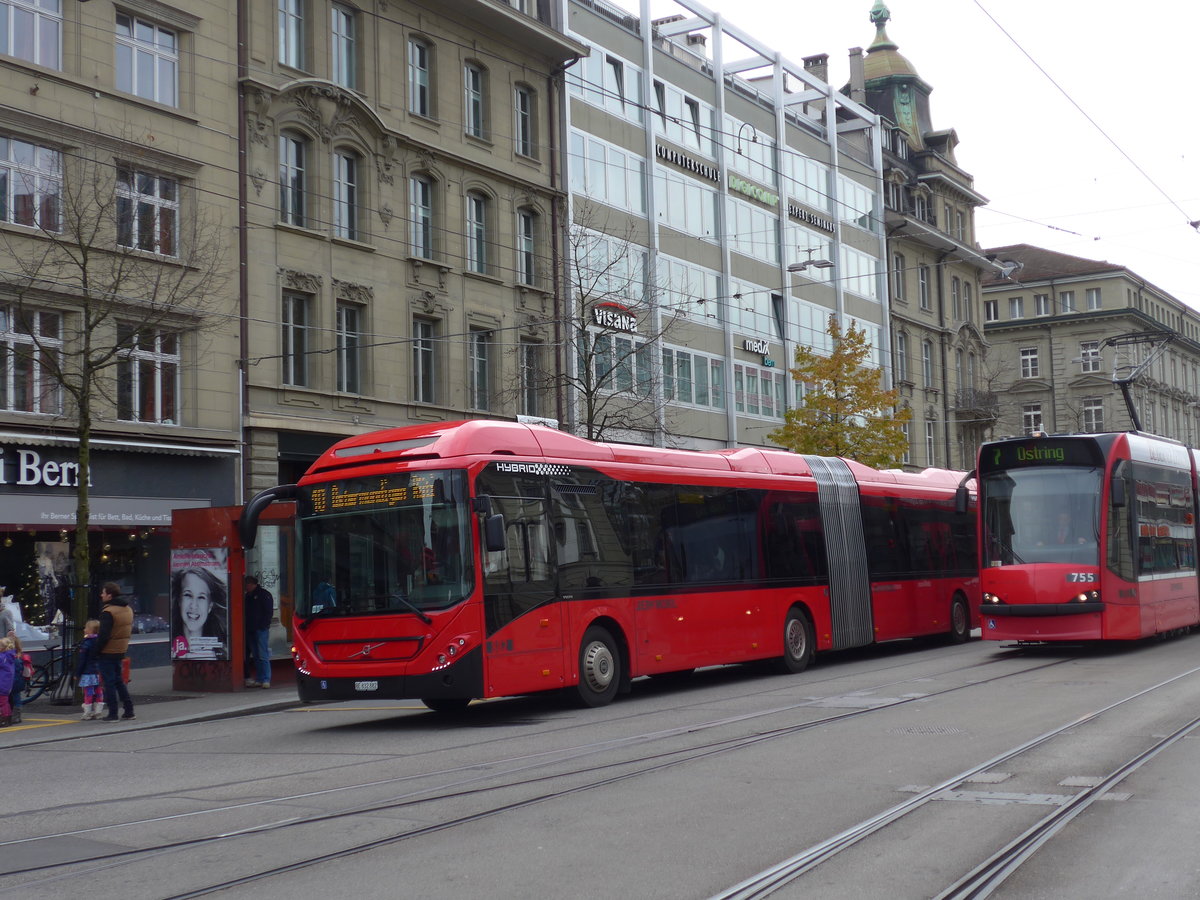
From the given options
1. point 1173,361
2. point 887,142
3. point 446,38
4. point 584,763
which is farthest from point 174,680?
point 1173,361

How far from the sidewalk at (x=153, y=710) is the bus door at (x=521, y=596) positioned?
15.8 feet

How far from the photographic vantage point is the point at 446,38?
103 feet

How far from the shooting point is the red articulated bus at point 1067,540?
19875 mm

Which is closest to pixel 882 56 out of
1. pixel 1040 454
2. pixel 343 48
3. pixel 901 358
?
pixel 901 358

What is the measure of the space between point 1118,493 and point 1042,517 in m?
1.14

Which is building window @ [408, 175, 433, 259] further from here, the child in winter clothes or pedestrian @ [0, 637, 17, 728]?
pedestrian @ [0, 637, 17, 728]

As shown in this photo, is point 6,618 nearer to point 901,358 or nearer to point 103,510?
point 103,510

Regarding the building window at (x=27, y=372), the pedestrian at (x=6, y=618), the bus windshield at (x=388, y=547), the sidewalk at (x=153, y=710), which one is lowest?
the sidewalk at (x=153, y=710)

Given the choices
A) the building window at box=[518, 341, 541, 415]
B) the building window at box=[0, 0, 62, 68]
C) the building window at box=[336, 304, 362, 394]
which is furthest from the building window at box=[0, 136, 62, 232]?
the building window at box=[518, 341, 541, 415]

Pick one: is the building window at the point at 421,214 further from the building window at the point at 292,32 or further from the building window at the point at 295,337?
the building window at the point at 292,32

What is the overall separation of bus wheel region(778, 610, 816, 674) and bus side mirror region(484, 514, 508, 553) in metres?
7.02

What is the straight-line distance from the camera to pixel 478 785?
960cm

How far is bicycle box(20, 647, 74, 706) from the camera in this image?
18.8 m

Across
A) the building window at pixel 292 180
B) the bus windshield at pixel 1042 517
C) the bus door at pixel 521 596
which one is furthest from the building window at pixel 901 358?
the bus door at pixel 521 596
